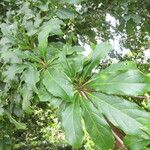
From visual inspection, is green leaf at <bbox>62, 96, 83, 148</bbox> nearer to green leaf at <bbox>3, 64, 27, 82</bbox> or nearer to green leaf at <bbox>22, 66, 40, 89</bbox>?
green leaf at <bbox>22, 66, 40, 89</bbox>

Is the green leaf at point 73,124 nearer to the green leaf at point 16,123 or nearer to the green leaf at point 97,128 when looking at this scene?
the green leaf at point 97,128

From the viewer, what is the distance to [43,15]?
229cm

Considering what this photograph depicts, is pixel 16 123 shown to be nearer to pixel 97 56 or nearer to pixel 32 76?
pixel 32 76

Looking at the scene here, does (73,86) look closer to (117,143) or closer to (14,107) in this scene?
(117,143)

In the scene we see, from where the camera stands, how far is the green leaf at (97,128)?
1360 millimetres

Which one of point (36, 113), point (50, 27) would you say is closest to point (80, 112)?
point (50, 27)

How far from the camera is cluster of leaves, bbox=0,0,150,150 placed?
134 centimetres

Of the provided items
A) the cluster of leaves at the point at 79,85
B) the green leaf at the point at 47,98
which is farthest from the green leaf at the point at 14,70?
the green leaf at the point at 47,98

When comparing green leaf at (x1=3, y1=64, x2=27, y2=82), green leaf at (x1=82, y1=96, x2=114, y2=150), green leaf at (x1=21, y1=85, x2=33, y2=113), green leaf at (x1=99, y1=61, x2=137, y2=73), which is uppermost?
green leaf at (x1=99, y1=61, x2=137, y2=73)

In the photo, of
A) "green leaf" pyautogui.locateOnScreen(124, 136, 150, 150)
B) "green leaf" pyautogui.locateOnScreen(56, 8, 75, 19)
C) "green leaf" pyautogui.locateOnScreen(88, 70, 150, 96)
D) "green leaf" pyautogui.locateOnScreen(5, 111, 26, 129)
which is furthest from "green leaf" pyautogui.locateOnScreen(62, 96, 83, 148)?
"green leaf" pyautogui.locateOnScreen(56, 8, 75, 19)

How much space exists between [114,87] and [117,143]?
0.76 ft

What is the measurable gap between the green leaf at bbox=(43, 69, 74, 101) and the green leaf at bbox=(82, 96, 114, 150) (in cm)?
10

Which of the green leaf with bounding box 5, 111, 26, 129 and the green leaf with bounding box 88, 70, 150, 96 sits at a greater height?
the green leaf with bounding box 88, 70, 150, 96

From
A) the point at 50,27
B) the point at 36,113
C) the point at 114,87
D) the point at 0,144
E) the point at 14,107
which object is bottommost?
the point at 36,113
